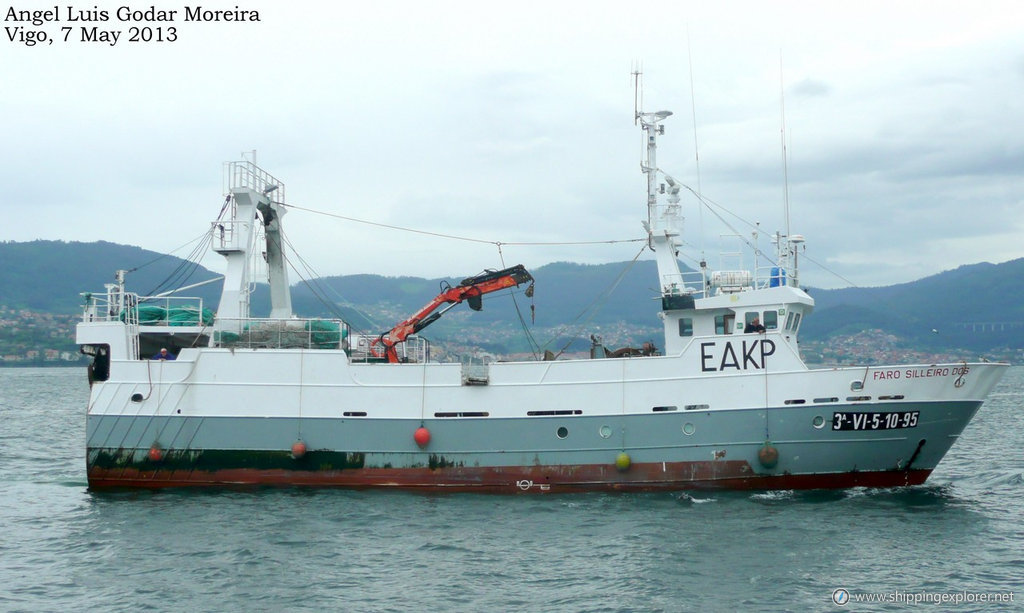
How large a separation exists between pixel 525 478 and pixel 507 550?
4.14 metres

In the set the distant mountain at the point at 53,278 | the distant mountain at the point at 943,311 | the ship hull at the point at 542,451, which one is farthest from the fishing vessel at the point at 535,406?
the distant mountain at the point at 53,278

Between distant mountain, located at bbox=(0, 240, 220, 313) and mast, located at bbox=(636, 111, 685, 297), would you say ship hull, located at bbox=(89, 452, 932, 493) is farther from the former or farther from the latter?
distant mountain, located at bbox=(0, 240, 220, 313)

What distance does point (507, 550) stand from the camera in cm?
1551

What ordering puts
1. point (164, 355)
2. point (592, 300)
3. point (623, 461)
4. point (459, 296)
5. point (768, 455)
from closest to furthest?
1. point (768, 455)
2. point (623, 461)
3. point (164, 355)
4. point (459, 296)
5. point (592, 300)

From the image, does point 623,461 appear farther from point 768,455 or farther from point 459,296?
point 459,296

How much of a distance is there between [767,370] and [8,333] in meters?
145

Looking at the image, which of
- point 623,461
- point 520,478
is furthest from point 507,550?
point 623,461

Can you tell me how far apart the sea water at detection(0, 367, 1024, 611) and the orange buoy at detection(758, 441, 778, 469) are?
719 millimetres

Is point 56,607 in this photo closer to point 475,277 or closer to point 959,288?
point 475,277

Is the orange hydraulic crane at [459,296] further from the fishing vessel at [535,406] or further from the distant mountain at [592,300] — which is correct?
the distant mountain at [592,300]

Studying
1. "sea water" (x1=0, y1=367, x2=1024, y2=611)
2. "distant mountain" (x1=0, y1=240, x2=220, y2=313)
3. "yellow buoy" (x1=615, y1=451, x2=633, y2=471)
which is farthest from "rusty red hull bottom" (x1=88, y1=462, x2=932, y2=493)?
"distant mountain" (x1=0, y1=240, x2=220, y2=313)

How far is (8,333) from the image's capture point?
137625 mm

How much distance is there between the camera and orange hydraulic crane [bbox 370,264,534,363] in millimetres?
21828

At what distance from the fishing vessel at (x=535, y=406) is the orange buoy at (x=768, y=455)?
0.05 metres
